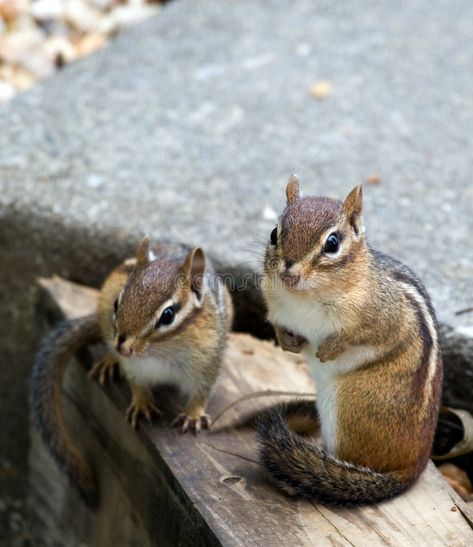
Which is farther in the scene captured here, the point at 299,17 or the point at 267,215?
the point at 299,17

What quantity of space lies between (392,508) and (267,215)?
1.38 m

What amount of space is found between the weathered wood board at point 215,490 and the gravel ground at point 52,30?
2.09 metres

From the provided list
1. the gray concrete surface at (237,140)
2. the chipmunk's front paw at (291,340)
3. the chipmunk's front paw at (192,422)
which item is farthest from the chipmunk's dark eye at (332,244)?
the gray concrete surface at (237,140)

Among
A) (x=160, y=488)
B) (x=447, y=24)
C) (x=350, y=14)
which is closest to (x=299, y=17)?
(x=350, y=14)

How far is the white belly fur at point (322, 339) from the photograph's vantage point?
2375 millimetres

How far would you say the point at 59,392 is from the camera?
301cm

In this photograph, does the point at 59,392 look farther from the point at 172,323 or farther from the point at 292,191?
the point at 292,191

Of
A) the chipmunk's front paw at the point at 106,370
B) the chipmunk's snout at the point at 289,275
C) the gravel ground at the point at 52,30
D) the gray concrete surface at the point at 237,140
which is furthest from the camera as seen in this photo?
the gravel ground at the point at 52,30

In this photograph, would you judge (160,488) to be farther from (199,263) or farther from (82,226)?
(82,226)

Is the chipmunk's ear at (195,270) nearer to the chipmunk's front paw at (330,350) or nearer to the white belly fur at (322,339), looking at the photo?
the white belly fur at (322,339)

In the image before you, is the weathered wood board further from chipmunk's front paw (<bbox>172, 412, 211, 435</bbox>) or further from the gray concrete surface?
the gray concrete surface

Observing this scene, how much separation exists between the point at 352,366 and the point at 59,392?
1002mm

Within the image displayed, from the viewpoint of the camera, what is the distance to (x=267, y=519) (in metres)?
2.26

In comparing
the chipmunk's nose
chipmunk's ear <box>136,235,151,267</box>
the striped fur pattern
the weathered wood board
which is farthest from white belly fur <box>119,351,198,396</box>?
the chipmunk's nose
